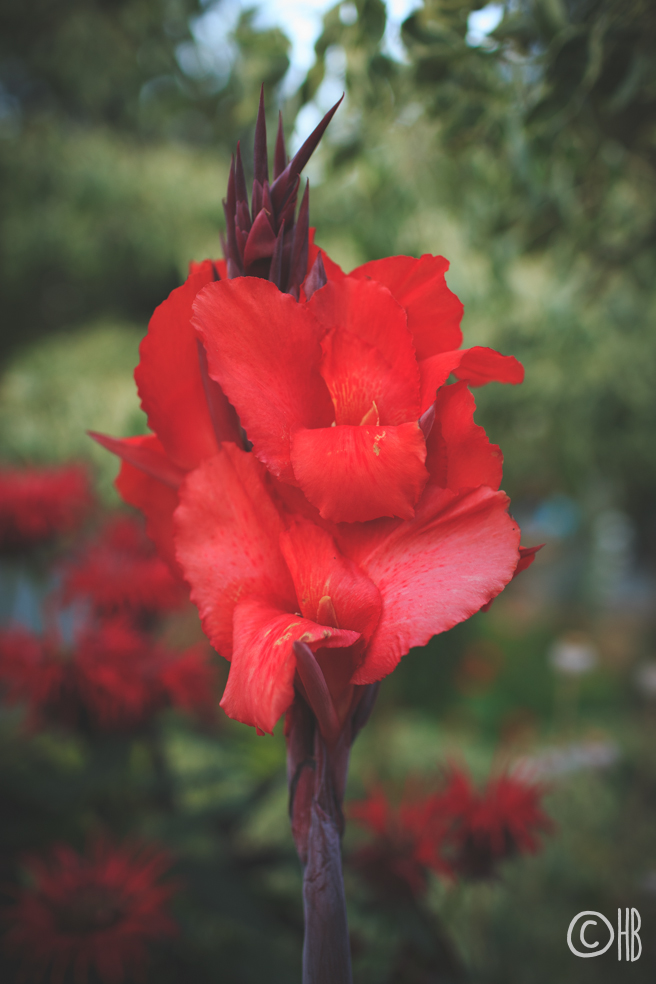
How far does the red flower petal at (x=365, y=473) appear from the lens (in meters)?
0.16

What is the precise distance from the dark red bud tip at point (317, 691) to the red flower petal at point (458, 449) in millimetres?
63

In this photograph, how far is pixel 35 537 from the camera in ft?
1.83

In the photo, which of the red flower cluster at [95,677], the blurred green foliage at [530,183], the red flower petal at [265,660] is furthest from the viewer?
the red flower cluster at [95,677]

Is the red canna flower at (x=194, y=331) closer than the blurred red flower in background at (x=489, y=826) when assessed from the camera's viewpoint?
Yes

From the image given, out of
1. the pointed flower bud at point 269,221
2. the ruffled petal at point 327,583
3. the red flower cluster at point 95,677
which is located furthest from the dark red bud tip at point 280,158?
the red flower cluster at point 95,677

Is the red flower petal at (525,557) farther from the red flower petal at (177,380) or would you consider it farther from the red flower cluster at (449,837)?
the red flower cluster at (449,837)

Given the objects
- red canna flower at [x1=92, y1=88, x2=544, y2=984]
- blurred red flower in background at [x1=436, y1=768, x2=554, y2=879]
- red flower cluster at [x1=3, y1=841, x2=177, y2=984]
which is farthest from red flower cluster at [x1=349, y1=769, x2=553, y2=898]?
red canna flower at [x1=92, y1=88, x2=544, y2=984]

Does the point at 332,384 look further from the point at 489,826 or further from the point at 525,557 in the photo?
the point at 489,826

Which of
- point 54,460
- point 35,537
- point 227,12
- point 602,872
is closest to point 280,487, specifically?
point 35,537

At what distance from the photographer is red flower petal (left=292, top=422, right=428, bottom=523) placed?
0.16 meters

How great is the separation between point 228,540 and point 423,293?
0.33 ft

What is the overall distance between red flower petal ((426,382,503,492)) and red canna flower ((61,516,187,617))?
39 centimetres

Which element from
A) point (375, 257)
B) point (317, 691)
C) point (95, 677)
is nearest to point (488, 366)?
point (317, 691)

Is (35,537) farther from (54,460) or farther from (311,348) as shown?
(311,348)
